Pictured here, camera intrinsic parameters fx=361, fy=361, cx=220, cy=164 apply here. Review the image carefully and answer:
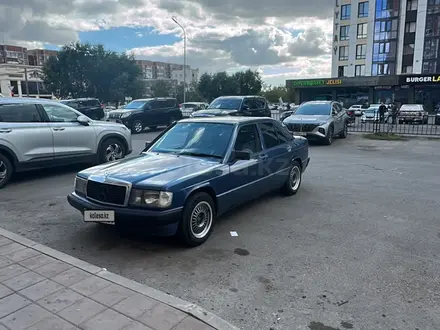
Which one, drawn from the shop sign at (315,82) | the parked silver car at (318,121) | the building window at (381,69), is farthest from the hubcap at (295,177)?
the building window at (381,69)

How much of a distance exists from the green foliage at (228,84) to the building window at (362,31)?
54.7ft

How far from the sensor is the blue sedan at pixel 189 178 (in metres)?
4.15

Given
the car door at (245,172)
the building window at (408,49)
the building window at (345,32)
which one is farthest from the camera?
the building window at (345,32)

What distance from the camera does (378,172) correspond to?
9.32m

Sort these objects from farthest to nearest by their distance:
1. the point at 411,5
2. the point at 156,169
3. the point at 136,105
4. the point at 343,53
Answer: the point at 343,53 → the point at 411,5 → the point at 136,105 → the point at 156,169

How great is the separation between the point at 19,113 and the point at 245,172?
530 cm

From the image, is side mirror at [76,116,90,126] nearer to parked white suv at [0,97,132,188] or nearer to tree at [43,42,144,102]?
parked white suv at [0,97,132,188]

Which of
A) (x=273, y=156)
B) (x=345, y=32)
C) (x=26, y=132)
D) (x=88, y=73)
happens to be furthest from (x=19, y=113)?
(x=345, y=32)

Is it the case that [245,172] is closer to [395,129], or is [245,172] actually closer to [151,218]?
[151,218]

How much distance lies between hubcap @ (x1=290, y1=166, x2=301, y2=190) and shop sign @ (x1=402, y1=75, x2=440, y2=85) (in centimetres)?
4310

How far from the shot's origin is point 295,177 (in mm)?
7105

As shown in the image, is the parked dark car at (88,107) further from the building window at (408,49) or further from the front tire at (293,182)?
the building window at (408,49)

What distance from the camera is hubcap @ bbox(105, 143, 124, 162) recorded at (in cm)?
934

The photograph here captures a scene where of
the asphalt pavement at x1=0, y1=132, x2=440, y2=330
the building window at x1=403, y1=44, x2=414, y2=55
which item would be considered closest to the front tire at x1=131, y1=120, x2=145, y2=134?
the asphalt pavement at x1=0, y1=132, x2=440, y2=330
